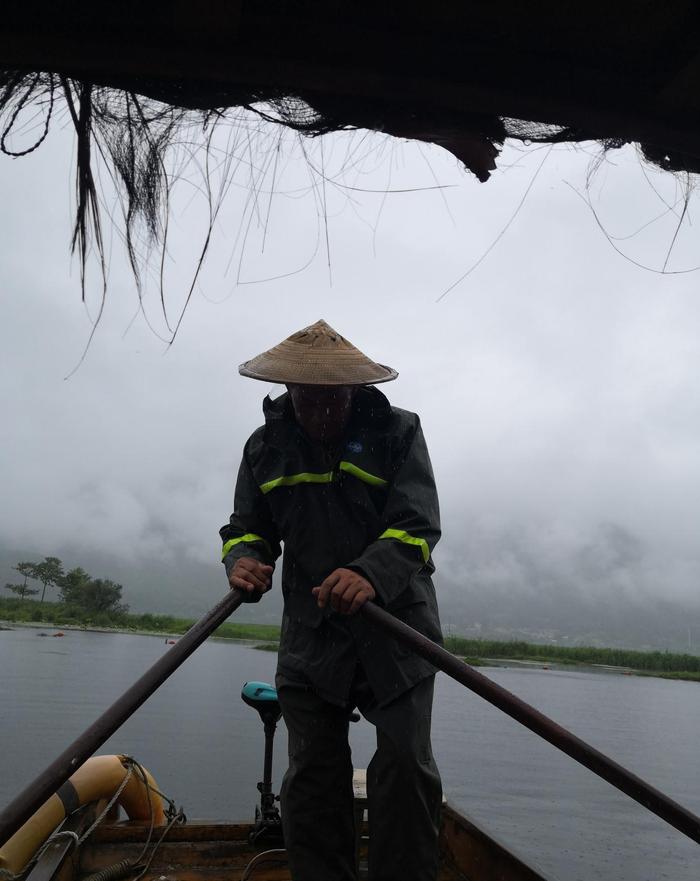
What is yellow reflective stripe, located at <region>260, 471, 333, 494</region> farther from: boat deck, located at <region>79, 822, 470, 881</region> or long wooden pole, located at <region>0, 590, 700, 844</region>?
boat deck, located at <region>79, 822, 470, 881</region>

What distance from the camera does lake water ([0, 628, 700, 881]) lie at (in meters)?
17.3

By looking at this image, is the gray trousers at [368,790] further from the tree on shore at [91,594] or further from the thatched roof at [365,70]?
the tree on shore at [91,594]

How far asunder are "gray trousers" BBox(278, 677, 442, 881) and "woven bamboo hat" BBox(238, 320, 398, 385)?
3.68 feet

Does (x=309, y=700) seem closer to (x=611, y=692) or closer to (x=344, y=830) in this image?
(x=344, y=830)

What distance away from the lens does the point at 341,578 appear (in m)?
2.45

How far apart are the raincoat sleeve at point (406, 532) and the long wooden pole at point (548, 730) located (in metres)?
0.12

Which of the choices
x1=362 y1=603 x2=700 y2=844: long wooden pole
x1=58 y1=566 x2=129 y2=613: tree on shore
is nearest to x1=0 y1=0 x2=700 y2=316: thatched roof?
x1=362 y1=603 x2=700 y2=844: long wooden pole

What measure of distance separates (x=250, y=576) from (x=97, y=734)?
781 millimetres

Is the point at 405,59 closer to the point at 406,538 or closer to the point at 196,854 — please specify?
the point at 406,538

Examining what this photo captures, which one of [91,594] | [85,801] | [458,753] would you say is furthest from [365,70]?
[91,594]

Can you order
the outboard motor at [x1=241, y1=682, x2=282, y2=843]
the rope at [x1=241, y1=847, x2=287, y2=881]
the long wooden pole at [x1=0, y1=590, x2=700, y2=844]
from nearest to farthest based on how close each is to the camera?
the long wooden pole at [x1=0, y1=590, x2=700, y2=844], the rope at [x1=241, y1=847, x2=287, y2=881], the outboard motor at [x1=241, y1=682, x2=282, y2=843]

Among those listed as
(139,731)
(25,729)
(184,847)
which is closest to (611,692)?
(139,731)

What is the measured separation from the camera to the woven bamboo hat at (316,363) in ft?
8.98

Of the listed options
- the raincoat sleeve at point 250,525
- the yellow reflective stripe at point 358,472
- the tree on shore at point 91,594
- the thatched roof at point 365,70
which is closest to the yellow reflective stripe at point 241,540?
the raincoat sleeve at point 250,525
